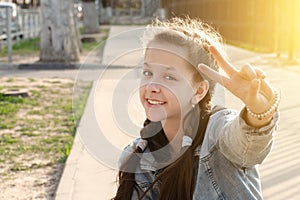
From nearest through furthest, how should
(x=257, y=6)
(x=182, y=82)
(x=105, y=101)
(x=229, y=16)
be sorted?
(x=182, y=82), (x=105, y=101), (x=257, y=6), (x=229, y=16)

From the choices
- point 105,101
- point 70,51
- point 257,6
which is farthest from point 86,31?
point 105,101

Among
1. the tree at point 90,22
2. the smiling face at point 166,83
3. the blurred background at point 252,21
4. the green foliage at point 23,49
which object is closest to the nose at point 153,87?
the smiling face at point 166,83

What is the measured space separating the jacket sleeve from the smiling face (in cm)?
26

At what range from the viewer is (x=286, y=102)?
27.8 feet

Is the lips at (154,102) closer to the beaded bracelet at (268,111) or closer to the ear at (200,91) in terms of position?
the ear at (200,91)

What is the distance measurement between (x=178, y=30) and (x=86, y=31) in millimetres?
23447

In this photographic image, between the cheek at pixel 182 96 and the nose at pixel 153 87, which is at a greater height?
the nose at pixel 153 87

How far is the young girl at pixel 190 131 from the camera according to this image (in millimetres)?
2137

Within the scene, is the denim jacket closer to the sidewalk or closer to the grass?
the sidewalk

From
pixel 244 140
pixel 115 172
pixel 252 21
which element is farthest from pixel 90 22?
pixel 244 140

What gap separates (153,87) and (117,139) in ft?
3.40

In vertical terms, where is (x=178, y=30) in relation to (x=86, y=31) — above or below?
above

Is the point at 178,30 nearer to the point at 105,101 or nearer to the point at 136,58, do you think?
the point at 136,58

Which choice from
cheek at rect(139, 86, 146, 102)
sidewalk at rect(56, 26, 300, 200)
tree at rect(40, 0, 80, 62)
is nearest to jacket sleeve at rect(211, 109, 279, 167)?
cheek at rect(139, 86, 146, 102)
